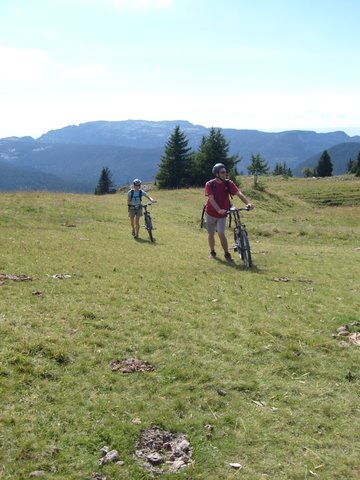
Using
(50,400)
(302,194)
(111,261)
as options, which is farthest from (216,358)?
(302,194)

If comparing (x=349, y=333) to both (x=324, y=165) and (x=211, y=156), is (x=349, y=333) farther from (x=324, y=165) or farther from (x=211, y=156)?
(x=324, y=165)

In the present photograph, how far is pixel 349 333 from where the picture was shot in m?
9.99

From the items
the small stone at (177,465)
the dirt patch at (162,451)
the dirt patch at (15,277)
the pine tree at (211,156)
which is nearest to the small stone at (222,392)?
the dirt patch at (162,451)

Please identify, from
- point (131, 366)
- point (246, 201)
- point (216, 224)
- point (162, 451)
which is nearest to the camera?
point (162, 451)

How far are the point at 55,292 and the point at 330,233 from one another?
23949 mm

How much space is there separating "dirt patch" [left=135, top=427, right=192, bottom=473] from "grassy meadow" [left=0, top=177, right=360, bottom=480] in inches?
4.3

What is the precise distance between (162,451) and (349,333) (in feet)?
18.5

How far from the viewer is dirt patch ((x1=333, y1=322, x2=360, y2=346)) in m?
9.53

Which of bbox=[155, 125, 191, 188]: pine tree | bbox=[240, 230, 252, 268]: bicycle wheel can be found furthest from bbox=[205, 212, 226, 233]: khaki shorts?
bbox=[155, 125, 191, 188]: pine tree

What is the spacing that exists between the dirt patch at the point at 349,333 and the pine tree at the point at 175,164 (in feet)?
247

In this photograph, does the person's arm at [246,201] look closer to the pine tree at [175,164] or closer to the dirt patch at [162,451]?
the dirt patch at [162,451]

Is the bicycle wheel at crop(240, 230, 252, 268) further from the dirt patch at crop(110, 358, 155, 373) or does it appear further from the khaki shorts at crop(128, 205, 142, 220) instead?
the dirt patch at crop(110, 358, 155, 373)

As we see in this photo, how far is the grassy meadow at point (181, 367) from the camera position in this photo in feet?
19.5

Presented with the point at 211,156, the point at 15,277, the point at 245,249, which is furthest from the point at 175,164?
the point at 15,277
